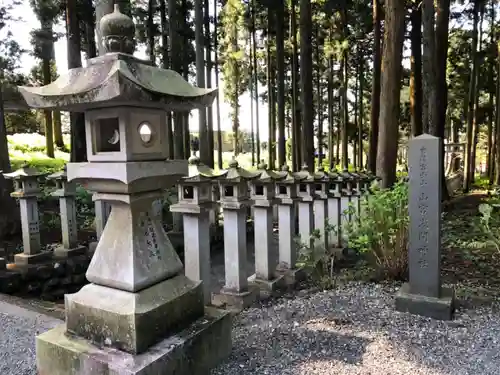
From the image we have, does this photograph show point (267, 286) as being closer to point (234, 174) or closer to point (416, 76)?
point (234, 174)

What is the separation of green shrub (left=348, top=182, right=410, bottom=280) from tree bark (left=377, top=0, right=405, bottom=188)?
3.99 meters

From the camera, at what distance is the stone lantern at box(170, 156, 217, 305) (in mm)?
3867

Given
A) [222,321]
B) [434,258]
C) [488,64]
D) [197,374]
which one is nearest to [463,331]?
[434,258]

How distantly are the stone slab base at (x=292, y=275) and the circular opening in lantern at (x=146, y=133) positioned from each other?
3250 millimetres

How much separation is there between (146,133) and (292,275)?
3.43m

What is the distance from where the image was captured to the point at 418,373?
106 inches

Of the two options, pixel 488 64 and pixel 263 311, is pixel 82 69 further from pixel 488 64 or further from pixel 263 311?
pixel 488 64

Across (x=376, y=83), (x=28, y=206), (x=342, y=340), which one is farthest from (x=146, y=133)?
(x=376, y=83)

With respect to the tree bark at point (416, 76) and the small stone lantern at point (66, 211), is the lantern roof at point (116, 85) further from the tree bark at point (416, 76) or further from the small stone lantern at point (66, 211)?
the tree bark at point (416, 76)

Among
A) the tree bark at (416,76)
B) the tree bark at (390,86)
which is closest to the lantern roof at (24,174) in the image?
the tree bark at (390,86)

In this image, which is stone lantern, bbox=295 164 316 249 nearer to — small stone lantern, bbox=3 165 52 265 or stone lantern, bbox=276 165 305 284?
stone lantern, bbox=276 165 305 284

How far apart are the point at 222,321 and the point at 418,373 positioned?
146cm

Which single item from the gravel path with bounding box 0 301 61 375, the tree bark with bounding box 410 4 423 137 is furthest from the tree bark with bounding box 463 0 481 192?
the gravel path with bounding box 0 301 61 375

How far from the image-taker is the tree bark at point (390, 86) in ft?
26.7
